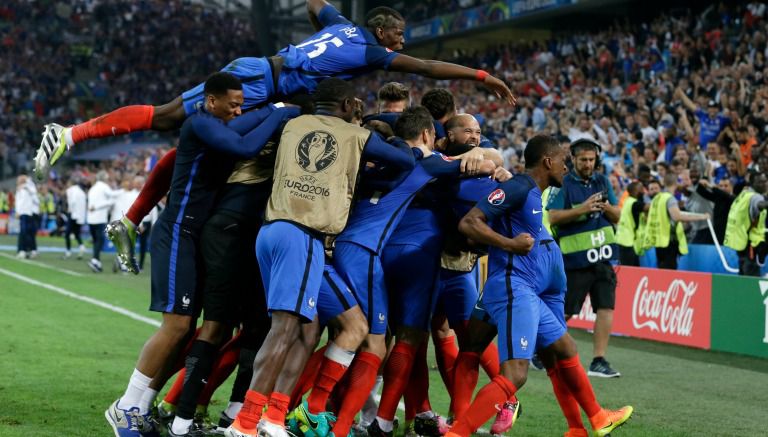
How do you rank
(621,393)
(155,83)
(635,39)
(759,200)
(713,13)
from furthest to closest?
(155,83)
(635,39)
(713,13)
(759,200)
(621,393)

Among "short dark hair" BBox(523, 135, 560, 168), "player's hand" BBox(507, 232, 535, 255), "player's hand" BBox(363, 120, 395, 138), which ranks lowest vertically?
"player's hand" BBox(507, 232, 535, 255)

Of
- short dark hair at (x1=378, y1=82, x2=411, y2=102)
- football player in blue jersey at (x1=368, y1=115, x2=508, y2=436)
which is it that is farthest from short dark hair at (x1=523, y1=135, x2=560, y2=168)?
short dark hair at (x1=378, y1=82, x2=411, y2=102)

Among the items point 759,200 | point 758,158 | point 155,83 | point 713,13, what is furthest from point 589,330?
point 155,83

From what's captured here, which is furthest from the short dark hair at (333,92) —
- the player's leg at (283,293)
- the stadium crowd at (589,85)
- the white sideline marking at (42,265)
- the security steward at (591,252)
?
the white sideline marking at (42,265)

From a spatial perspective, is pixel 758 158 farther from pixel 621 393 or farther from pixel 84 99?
pixel 84 99

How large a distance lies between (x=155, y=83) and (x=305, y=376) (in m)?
42.2

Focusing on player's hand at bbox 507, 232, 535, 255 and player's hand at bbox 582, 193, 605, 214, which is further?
player's hand at bbox 582, 193, 605, 214

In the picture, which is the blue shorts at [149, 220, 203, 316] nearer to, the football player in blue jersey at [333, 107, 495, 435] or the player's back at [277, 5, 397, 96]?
the football player in blue jersey at [333, 107, 495, 435]

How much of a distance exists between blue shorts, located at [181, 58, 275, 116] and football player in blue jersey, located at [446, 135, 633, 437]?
→ 175cm

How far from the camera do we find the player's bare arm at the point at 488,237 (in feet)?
20.9

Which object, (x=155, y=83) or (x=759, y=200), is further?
(x=155, y=83)

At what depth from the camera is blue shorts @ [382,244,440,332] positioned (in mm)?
6871

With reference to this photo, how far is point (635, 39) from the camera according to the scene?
88.6ft

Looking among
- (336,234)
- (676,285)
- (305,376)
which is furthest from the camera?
(676,285)
